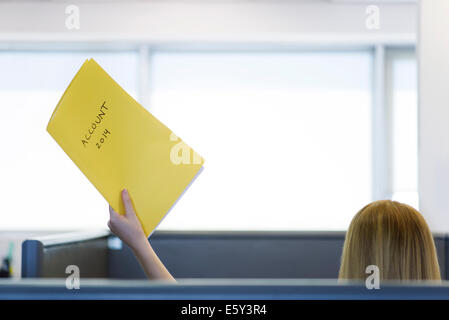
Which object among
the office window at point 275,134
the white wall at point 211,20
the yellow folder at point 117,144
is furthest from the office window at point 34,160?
the yellow folder at point 117,144

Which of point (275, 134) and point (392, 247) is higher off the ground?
point (275, 134)

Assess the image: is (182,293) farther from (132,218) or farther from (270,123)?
(270,123)

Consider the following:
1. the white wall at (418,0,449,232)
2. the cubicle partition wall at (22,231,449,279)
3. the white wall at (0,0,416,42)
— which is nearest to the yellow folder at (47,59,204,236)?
the cubicle partition wall at (22,231,449,279)

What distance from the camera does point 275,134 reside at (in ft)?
13.1

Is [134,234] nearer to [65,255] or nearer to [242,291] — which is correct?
[242,291]

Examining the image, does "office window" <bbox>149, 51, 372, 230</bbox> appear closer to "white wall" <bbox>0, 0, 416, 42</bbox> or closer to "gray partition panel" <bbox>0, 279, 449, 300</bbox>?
"white wall" <bbox>0, 0, 416, 42</bbox>

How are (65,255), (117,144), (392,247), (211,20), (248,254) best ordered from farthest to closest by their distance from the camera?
(211,20)
(248,254)
(65,255)
(392,247)
(117,144)

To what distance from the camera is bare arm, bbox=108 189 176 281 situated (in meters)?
0.55

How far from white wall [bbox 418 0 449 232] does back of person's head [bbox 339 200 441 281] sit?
3.33 feet

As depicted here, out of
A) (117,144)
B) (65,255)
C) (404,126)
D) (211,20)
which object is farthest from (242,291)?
(404,126)

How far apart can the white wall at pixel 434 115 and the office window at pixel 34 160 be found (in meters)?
2.87

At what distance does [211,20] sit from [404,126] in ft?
5.58

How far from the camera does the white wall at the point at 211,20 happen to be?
3.78 metres

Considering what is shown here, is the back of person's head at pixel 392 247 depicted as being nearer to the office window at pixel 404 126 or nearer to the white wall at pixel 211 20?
the white wall at pixel 211 20
